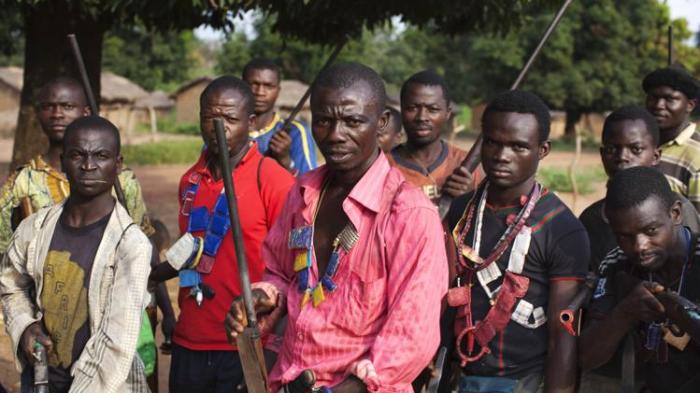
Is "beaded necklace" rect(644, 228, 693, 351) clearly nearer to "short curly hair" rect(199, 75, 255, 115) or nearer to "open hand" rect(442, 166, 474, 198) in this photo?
"open hand" rect(442, 166, 474, 198)

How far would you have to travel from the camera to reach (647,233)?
2.58 m

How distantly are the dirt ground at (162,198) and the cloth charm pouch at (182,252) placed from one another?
205 centimetres

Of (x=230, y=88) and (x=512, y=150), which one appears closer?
(x=512, y=150)

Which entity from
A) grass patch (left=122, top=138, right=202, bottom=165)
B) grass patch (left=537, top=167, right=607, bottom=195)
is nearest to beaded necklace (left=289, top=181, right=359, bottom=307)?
grass patch (left=537, top=167, right=607, bottom=195)

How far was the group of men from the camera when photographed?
2322 millimetres

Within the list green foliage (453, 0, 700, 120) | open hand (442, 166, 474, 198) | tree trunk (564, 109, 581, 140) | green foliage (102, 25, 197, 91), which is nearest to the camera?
open hand (442, 166, 474, 198)

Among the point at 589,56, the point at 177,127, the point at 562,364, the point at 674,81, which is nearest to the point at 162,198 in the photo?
the point at 674,81

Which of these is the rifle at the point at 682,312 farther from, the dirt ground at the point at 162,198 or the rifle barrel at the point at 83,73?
the dirt ground at the point at 162,198

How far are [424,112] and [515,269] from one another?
159cm

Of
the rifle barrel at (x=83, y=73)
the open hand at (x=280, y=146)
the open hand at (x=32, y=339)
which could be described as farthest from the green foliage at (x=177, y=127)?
the open hand at (x=32, y=339)

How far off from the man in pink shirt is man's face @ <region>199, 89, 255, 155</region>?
1.08 m

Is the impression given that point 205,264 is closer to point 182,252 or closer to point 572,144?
point 182,252

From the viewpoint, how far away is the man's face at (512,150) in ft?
9.37

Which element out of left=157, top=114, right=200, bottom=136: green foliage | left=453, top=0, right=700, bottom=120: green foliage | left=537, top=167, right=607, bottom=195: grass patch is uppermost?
left=453, top=0, right=700, bottom=120: green foliage
